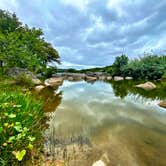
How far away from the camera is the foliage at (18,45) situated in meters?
14.1

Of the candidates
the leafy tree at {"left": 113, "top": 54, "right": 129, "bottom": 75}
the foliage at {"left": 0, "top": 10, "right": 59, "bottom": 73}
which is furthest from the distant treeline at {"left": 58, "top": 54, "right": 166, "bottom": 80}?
the foliage at {"left": 0, "top": 10, "right": 59, "bottom": 73}

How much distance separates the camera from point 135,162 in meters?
3.14

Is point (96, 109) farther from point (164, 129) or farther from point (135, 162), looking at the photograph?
point (135, 162)

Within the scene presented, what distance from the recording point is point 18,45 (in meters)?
14.8

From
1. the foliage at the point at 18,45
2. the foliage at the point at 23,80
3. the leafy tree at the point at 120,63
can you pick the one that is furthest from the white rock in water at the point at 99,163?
the leafy tree at the point at 120,63

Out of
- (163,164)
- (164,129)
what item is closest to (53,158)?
(163,164)

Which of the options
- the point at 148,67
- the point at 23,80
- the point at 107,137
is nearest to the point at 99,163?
the point at 107,137

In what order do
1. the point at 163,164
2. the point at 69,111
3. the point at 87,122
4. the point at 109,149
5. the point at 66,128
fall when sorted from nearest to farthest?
the point at 163,164 < the point at 109,149 < the point at 66,128 < the point at 87,122 < the point at 69,111

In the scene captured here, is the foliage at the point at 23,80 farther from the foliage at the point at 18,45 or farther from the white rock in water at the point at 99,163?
the white rock in water at the point at 99,163

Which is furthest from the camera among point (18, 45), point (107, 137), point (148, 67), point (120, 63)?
point (120, 63)

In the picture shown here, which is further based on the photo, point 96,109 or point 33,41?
point 33,41

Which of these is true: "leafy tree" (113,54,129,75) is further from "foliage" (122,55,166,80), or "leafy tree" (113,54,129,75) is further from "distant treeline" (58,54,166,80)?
"foliage" (122,55,166,80)

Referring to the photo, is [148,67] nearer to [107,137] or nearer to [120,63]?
[120,63]

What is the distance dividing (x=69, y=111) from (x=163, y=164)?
13.8 feet
